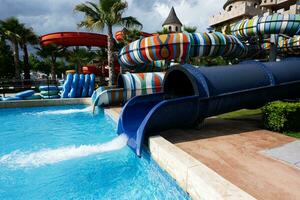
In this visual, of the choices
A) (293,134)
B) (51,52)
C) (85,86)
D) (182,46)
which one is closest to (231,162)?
(293,134)

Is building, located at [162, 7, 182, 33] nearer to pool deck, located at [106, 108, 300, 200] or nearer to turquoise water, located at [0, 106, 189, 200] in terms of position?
turquoise water, located at [0, 106, 189, 200]

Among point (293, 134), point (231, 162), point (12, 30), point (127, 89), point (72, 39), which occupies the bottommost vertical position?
point (231, 162)

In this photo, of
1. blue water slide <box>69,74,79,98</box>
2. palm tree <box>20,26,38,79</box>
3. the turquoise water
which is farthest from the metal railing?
the turquoise water

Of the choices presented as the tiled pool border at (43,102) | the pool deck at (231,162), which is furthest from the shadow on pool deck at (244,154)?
the tiled pool border at (43,102)

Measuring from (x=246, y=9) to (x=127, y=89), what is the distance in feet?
129

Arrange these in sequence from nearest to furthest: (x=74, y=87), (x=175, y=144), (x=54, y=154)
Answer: (x=175, y=144) < (x=54, y=154) < (x=74, y=87)

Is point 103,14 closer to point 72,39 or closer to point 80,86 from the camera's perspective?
point 80,86

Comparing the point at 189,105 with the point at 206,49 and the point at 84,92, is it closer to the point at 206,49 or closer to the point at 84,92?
the point at 206,49

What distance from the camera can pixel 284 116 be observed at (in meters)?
6.65

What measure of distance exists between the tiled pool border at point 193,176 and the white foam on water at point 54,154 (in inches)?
80.7

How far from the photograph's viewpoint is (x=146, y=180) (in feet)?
17.0

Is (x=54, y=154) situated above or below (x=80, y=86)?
below

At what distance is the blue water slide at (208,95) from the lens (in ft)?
21.0

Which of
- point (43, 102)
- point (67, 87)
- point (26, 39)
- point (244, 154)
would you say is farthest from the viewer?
point (26, 39)
